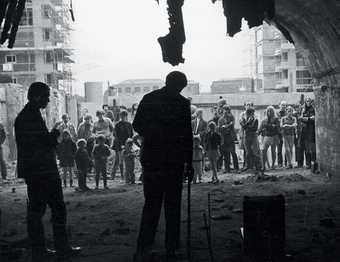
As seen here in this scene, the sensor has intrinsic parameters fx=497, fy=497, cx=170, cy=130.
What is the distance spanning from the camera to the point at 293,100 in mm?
40062

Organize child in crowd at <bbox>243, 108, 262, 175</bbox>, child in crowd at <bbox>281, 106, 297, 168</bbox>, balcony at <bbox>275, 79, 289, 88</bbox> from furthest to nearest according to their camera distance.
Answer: balcony at <bbox>275, 79, 289, 88</bbox>
child in crowd at <bbox>281, 106, 297, 168</bbox>
child in crowd at <bbox>243, 108, 262, 175</bbox>

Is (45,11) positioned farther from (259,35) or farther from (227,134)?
(227,134)

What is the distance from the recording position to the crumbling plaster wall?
31.6 feet

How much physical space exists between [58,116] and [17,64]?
27083 millimetres

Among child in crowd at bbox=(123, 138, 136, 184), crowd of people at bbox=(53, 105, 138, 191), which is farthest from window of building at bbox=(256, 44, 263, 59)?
child in crowd at bbox=(123, 138, 136, 184)

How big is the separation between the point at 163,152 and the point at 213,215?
3481 mm

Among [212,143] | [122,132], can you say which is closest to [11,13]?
[212,143]

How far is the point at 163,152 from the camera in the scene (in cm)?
528

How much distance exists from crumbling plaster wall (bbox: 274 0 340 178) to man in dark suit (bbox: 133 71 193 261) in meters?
4.68

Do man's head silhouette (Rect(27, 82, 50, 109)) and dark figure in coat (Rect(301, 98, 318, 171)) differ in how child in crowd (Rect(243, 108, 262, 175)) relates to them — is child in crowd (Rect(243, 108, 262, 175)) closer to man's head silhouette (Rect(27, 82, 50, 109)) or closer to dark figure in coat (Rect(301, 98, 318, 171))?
dark figure in coat (Rect(301, 98, 318, 171))

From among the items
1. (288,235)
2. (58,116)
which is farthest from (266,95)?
(288,235)

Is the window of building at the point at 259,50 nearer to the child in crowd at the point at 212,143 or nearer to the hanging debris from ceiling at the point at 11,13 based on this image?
the child in crowd at the point at 212,143

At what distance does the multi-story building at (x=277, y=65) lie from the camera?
2485 inches

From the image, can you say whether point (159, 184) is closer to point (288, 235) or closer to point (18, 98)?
point (288, 235)
